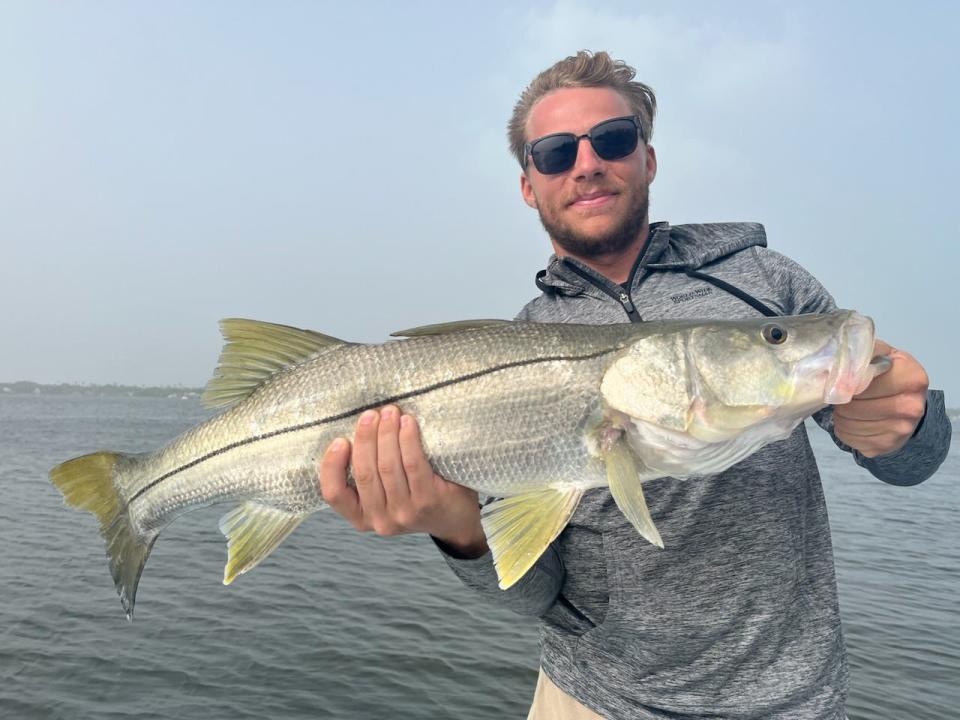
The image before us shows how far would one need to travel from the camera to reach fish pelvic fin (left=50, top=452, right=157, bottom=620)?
3301mm

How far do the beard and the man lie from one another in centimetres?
2

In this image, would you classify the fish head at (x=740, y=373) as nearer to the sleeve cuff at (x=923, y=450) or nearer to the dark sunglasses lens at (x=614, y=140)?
the sleeve cuff at (x=923, y=450)

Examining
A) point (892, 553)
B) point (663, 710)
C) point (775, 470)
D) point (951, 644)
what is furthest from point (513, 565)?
point (892, 553)

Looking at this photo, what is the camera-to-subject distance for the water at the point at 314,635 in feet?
28.9

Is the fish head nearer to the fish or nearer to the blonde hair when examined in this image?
the fish

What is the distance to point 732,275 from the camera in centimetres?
343

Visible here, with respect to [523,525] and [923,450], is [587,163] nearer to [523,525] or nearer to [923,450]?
[523,525]

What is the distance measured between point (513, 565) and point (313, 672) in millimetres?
8257

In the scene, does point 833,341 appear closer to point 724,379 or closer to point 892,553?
point 724,379

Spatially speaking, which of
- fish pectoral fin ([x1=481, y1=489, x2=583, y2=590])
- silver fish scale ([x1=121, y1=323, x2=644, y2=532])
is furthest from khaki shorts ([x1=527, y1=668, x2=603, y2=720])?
silver fish scale ([x1=121, y1=323, x2=644, y2=532])

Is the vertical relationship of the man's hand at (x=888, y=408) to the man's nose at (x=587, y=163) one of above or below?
below

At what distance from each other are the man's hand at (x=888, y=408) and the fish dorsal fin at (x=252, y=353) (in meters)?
2.31

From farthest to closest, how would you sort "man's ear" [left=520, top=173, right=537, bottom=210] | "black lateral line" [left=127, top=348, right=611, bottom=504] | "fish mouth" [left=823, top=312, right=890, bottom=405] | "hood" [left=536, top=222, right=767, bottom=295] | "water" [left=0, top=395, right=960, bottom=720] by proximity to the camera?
"water" [left=0, top=395, right=960, bottom=720] < "man's ear" [left=520, top=173, right=537, bottom=210] < "hood" [left=536, top=222, right=767, bottom=295] < "black lateral line" [left=127, top=348, right=611, bottom=504] < "fish mouth" [left=823, top=312, right=890, bottom=405]

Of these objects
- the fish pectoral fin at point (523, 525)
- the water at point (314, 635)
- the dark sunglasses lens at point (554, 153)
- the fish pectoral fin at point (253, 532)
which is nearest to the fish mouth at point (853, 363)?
the fish pectoral fin at point (523, 525)
